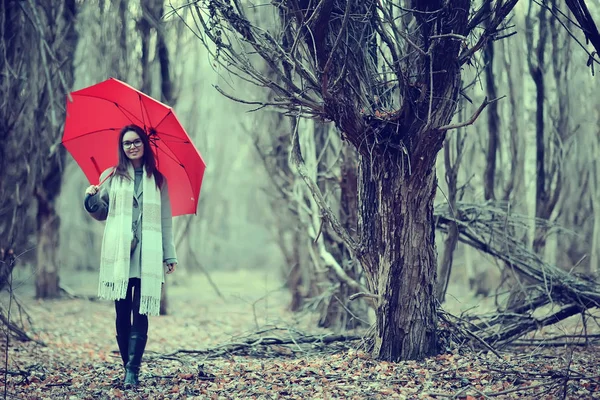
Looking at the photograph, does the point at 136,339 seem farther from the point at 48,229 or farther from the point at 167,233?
the point at 48,229

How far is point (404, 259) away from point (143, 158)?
7.04 feet

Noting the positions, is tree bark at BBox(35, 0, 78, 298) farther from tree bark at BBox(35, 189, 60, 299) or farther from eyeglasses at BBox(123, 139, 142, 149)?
eyeglasses at BBox(123, 139, 142, 149)

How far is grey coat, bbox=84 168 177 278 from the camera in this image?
15.6 ft

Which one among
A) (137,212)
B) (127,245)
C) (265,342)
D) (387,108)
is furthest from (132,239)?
(387,108)

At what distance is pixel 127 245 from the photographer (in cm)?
469

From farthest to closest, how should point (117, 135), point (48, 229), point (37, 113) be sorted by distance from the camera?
point (48, 229)
point (37, 113)
point (117, 135)

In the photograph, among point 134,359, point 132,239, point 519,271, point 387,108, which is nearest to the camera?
point 134,359

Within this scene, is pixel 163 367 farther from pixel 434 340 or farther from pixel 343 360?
pixel 434 340

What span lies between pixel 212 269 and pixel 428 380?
807 inches

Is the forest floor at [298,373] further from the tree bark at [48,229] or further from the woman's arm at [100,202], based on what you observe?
the tree bark at [48,229]

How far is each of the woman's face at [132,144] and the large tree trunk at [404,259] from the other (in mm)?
1781

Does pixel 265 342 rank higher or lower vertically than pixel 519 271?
lower

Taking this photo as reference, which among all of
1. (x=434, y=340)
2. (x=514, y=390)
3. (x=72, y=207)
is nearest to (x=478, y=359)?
(x=434, y=340)

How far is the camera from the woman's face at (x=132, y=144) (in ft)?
16.0
